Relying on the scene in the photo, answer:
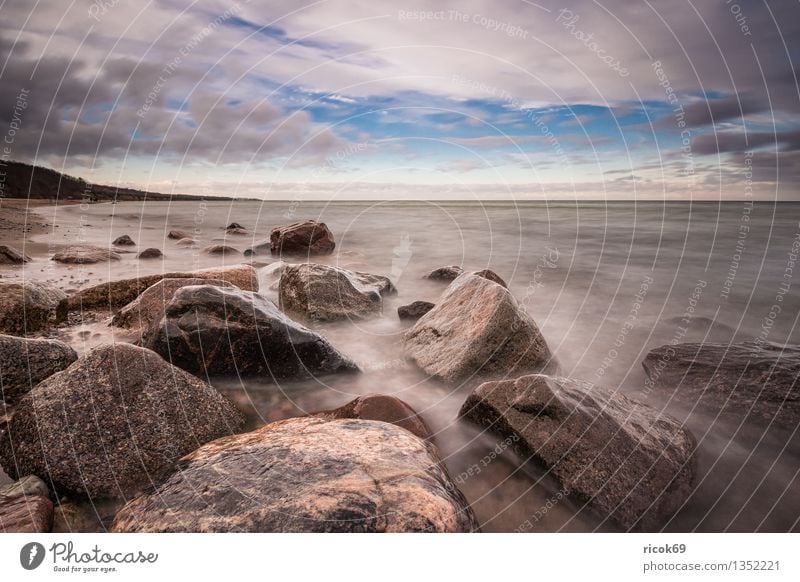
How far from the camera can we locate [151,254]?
421 inches

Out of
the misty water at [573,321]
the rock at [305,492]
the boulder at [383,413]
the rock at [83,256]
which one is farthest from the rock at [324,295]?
the rock at [83,256]

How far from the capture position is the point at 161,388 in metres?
2.92

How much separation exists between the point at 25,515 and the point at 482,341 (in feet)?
11.6

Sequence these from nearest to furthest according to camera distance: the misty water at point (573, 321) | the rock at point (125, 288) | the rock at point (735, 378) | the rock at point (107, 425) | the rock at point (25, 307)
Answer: the rock at point (107, 425) < the misty water at point (573, 321) < the rock at point (735, 378) < the rock at point (25, 307) < the rock at point (125, 288)

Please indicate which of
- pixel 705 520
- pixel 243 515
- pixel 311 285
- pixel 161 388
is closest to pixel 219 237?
pixel 311 285

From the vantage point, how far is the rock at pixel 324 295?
5.86 meters

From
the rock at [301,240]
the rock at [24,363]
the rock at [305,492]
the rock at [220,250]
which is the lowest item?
the rock at [305,492]

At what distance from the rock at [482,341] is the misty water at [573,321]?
26 centimetres

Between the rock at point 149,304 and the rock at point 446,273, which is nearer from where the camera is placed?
the rock at point 149,304

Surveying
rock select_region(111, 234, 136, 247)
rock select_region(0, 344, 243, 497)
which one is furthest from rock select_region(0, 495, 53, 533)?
rock select_region(111, 234, 136, 247)

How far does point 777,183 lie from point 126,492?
5.89 m

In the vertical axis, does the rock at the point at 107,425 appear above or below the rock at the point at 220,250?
below

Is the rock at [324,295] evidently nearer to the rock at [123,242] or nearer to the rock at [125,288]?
the rock at [125,288]
